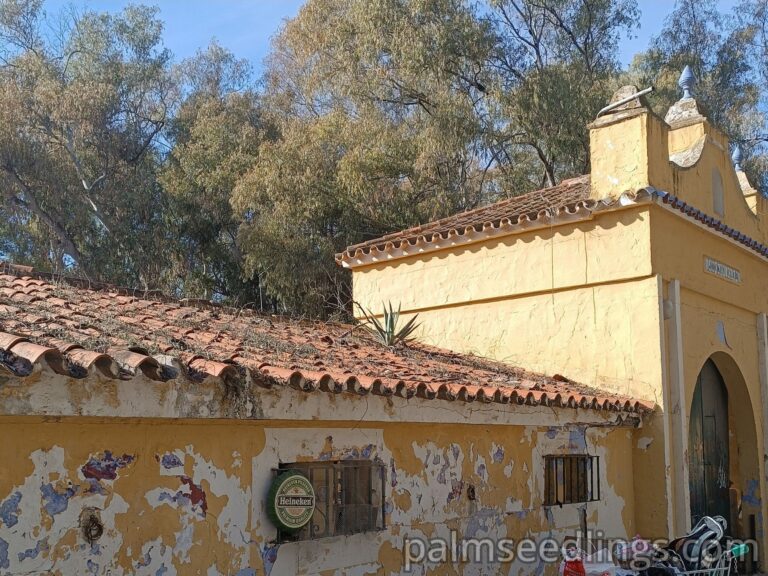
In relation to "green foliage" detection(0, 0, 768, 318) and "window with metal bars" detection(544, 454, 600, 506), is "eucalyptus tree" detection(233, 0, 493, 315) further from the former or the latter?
"window with metal bars" detection(544, 454, 600, 506)

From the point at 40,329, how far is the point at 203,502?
1.62m

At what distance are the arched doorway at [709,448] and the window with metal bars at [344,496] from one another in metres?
6.53

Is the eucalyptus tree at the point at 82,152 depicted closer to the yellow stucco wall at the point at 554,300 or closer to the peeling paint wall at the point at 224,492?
A: the yellow stucco wall at the point at 554,300

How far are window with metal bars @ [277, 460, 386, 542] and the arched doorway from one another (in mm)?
6533

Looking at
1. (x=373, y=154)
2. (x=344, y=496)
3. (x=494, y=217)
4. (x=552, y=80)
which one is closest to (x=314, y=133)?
(x=373, y=154)

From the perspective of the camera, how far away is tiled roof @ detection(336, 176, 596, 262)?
12172 millimetres

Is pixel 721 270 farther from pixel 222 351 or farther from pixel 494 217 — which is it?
pixel 222 351

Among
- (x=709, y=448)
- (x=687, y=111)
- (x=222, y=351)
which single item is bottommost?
(x=709, y=448)

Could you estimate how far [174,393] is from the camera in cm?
518

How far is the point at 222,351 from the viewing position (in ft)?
21.6

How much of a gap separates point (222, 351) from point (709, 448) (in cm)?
900

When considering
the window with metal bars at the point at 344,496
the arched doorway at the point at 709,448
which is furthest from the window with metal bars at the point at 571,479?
the window with metal bars at the point at 344,496

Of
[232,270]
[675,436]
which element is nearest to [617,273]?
[675,436]

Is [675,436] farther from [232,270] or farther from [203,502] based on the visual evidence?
[232,270]
